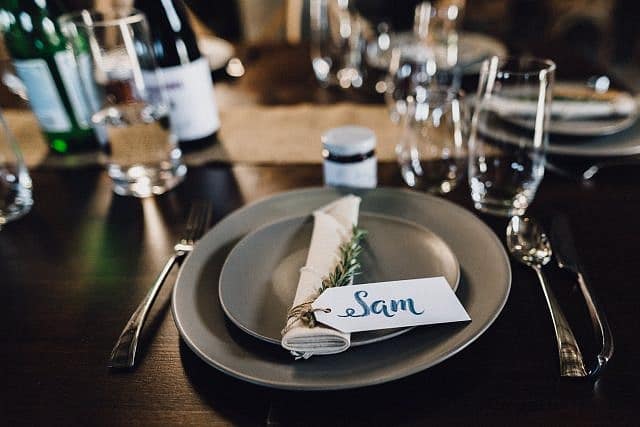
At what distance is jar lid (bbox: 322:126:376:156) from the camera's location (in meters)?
0.60

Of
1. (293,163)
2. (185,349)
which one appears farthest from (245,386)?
(293,163)

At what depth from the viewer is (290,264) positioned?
49 centimetres

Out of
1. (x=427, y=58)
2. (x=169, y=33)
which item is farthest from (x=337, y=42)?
(x=169, y=33)

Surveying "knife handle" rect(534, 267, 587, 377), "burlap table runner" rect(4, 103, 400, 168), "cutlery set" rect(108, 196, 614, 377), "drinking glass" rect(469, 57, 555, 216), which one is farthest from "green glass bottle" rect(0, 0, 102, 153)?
"knife handle" rect(534, 267, 587, 377)

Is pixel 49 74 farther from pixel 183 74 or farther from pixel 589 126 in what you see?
pixel 589 126

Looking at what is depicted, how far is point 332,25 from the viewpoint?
3.12 ft

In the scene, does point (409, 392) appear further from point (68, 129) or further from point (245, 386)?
point (68, 129)

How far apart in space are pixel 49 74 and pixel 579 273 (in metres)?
0.73

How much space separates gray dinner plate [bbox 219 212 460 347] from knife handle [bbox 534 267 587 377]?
8 centimetres

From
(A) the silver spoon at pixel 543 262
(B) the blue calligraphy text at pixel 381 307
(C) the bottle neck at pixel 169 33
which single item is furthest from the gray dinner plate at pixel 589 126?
(C) the bottle neck at pixel 169 33

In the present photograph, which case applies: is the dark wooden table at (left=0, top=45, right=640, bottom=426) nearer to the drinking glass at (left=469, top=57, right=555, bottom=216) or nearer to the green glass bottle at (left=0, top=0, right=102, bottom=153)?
the drinking glass at (left=469, top=57, right=555, bottom=216)

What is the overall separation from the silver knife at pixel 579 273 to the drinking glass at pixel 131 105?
48cm

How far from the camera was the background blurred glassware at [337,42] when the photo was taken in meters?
0.94

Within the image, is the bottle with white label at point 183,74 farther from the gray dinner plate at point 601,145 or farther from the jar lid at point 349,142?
the gray dinner plate at point 601,145
